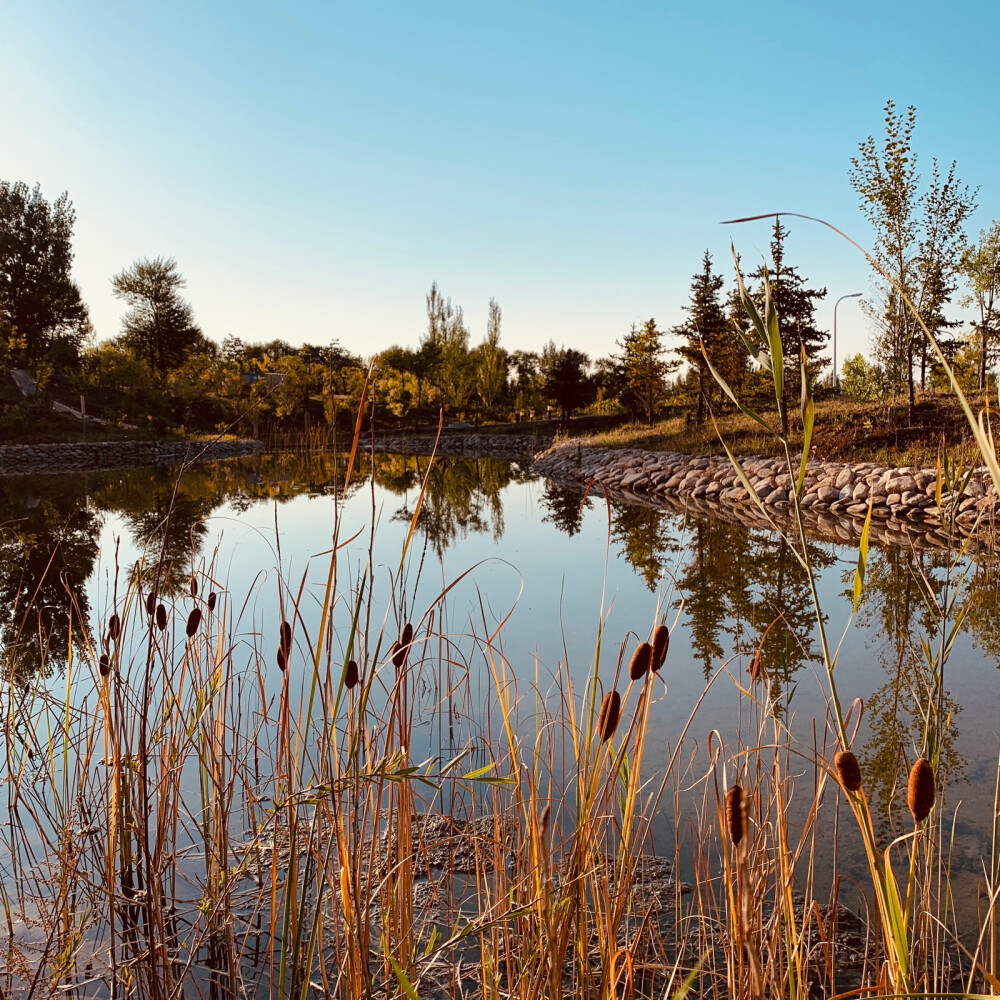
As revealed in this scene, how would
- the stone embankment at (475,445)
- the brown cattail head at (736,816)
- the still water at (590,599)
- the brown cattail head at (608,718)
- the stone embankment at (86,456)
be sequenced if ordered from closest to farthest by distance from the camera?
the brown cattail head at (736,816) < the brown cattail head at (608,718) < the still water at (590,599) < the stone embankment at (86,456) < the stone embankment at (475,445)

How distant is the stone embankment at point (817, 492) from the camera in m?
7.18

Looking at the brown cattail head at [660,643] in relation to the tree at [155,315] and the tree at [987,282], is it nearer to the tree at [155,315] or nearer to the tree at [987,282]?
the tree at [987,282]

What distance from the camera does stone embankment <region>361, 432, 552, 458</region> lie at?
906 inches

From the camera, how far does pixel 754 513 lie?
8609 mm

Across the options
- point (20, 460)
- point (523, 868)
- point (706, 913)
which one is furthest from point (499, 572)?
point (20, 460)

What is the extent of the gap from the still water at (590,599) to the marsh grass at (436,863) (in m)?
0.11

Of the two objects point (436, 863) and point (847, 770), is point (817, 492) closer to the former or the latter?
point (436, 863)

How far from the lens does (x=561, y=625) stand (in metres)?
1.60

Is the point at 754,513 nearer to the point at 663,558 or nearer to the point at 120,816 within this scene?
the point at 663,558

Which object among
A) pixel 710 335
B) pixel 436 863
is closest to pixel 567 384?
pixel 710 335

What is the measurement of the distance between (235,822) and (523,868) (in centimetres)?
123

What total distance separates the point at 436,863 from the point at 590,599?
3.18 metres

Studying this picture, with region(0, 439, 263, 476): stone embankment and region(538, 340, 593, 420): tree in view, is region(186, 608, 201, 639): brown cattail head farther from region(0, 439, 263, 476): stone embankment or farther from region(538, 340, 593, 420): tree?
region(538, 340, 593, 420): tree

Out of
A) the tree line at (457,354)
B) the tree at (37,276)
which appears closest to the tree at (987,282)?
the tree line at (457,354)
